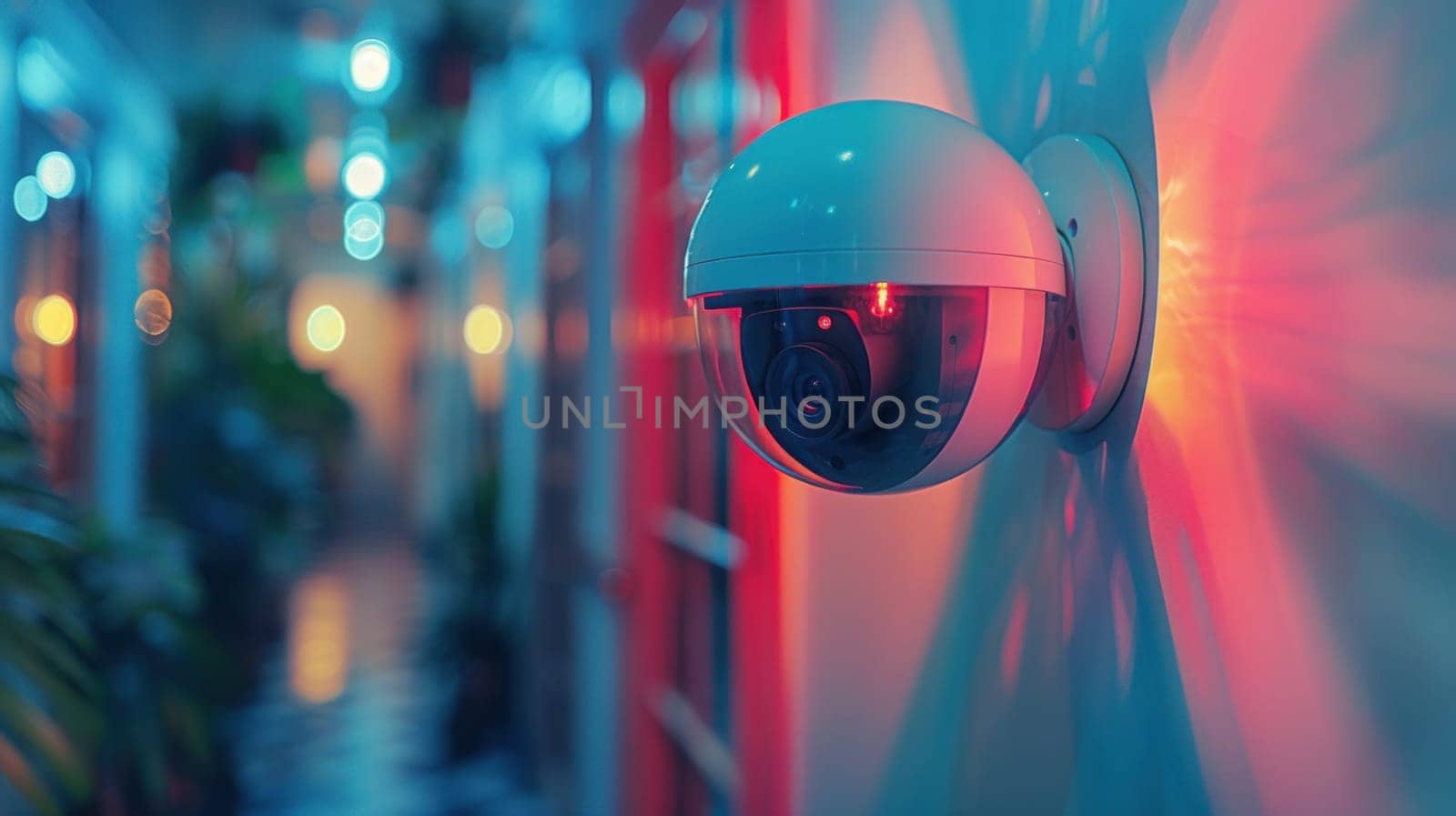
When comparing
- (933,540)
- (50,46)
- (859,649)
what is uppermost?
(50,46)

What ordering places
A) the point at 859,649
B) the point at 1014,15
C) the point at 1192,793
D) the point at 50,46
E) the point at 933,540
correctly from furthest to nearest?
the point at 50,46, the point at 859,649, the point at 933,540, the point at 1014,15, the point at 1192,793

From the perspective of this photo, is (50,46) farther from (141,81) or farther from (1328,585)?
(1328,585)

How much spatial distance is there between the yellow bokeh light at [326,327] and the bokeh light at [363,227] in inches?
27.3

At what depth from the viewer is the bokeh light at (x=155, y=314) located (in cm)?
502

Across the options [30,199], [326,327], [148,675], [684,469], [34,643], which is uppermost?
[326,327]

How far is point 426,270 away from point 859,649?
10.1 m

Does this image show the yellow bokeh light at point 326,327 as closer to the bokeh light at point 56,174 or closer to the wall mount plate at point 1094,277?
the bokeh light at point 56,174

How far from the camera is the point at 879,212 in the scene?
565mm

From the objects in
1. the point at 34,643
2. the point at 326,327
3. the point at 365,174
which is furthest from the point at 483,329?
the point at 34,643

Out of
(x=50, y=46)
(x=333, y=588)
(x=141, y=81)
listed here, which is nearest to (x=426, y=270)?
(x=333, y=588)

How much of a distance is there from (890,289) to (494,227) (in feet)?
18.4

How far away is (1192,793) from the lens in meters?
0.62

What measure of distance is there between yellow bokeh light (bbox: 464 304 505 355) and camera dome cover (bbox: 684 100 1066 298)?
5831 mm

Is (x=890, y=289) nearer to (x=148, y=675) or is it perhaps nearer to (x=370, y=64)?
(x=148, y=675)
